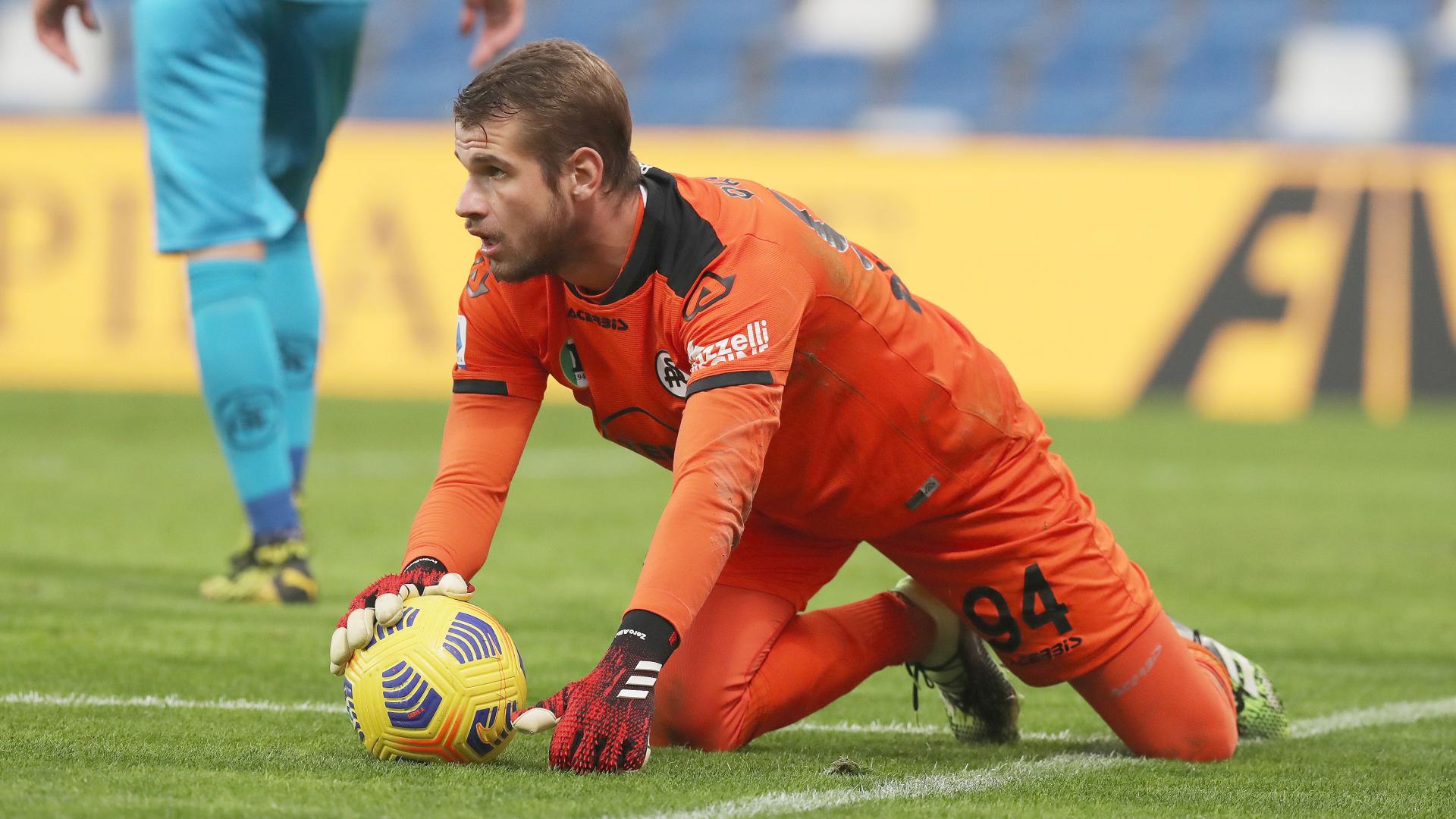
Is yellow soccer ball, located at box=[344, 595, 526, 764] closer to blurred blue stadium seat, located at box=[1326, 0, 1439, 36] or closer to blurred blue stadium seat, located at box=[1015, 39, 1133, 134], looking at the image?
blurred blue stadium seat, located at box=[1015, 39, 1133, 134]

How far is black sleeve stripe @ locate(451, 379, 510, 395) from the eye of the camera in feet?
11.6

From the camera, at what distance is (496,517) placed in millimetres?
3555

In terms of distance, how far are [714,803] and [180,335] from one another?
460 inches

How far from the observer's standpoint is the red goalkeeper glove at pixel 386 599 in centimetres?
325

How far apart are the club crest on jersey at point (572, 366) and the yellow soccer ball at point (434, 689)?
0.49 metres

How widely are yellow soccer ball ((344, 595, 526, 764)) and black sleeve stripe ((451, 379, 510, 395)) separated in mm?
433

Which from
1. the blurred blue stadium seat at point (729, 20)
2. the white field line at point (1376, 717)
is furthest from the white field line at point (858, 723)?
the blurred blue stadium seat at point (729, 20)

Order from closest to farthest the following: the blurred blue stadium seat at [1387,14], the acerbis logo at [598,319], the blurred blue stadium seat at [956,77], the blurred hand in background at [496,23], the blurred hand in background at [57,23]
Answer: the acerbis logo at [598,319] → the blurred hand in background at [57,23] → the blurred hand in background at [496,23] → the blurred blue stadium seat at [1387,14] → the blurred blue stadium seat at [956,77]

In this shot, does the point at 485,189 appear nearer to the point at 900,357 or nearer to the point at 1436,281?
the point at 900,357

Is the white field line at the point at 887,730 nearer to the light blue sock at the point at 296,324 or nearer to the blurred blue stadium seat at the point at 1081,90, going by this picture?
the light blue sock at the point at 296,324

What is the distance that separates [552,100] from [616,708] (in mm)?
982

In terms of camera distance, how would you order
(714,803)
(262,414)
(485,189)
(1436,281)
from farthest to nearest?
(1436,281) → (262,414) → (485,189) → (714,803)

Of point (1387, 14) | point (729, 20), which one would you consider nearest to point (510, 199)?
point (1387, 14)

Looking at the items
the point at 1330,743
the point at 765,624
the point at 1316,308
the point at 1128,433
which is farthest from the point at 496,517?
the point at 1316,308
